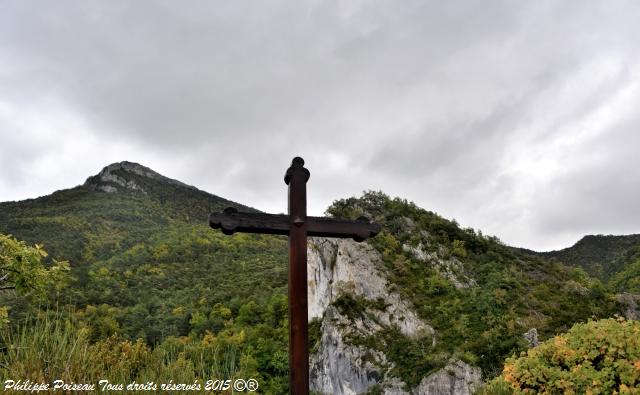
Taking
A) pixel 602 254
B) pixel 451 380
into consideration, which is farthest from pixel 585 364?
pixel 602 254

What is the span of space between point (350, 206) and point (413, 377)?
1349 centimetres

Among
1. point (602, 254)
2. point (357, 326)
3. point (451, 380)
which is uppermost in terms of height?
point (602, 254)

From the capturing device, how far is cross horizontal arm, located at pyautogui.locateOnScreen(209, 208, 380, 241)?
4.37m

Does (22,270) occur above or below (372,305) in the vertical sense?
above

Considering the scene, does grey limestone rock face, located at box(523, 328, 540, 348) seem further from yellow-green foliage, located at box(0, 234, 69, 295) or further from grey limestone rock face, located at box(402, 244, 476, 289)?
yellow-green foliage, located at box(0, 234, 69, 295)

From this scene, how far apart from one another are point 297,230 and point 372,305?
1936cm

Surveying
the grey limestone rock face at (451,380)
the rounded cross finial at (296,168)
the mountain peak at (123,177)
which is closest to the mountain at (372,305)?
the grey limestone rock face at (451,380)

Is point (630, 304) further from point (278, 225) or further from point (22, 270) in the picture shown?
point (22, 270)

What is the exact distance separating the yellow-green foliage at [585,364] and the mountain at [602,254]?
43.2m

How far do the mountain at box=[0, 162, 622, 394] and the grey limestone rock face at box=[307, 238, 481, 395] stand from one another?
6cm

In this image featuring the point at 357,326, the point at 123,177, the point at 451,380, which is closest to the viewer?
the point at 451,380

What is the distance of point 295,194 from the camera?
475 cm

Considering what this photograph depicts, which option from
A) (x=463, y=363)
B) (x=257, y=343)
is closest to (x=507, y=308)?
(x=463, y=363)

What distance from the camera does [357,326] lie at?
22.1 m
